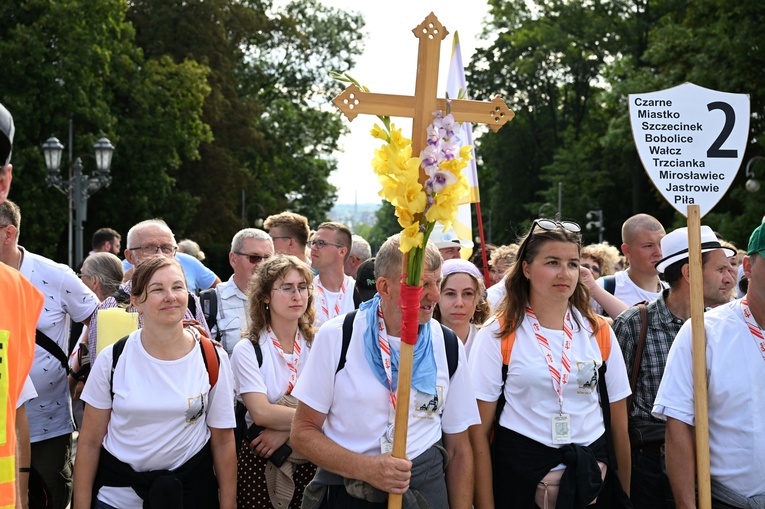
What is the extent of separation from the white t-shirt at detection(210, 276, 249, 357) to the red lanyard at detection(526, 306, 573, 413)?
220 cm

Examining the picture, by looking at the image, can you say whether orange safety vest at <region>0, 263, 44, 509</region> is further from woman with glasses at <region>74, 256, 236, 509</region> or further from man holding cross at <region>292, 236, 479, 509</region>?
woman with glasses at <region>74, 256, 236, 509</region>

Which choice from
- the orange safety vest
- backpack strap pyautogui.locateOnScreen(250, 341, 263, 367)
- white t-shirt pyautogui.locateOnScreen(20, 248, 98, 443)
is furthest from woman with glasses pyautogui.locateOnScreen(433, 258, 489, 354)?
the orange safety vest

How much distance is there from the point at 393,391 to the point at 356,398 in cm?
14

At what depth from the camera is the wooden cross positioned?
138 inches

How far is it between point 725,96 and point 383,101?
77.4 inches

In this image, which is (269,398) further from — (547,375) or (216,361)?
(547,375)

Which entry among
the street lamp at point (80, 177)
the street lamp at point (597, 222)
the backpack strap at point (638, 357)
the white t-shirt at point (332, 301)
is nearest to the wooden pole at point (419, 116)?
the backpack strap at point (638, 357)

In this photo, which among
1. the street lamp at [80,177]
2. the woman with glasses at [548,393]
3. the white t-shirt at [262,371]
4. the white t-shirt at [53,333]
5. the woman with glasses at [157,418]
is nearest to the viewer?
the woman with glasses at [548,393]

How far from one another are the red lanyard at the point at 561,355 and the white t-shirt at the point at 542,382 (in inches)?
0.6

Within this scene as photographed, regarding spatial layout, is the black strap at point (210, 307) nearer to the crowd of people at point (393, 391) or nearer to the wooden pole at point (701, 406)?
the crowd of people at point (393, 391)

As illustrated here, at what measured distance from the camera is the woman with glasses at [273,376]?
16.0ft

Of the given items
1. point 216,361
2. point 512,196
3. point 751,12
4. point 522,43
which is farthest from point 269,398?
point 512,196

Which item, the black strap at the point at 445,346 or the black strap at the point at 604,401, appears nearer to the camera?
the black strap at the point at 445,346

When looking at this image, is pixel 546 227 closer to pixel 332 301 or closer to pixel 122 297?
pixel 122 297
